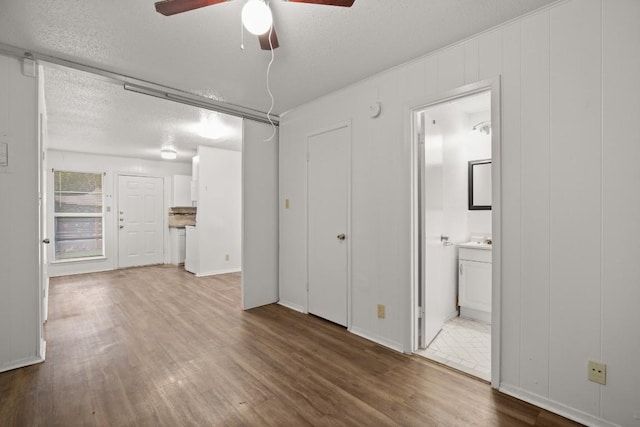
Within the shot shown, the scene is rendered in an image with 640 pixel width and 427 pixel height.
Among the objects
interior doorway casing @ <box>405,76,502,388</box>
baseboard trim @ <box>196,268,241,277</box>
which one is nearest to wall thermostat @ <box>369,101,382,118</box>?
interior doorway casing @ <box>405,76,502,388</box>

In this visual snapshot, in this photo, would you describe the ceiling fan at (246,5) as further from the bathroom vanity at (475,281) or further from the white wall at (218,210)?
the white wall at (218,210)

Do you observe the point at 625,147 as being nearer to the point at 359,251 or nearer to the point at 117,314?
the point at 359,251

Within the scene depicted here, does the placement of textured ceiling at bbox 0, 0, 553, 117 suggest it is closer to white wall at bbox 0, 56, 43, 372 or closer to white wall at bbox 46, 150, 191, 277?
white wall at bbox 0, 56, 43, 372

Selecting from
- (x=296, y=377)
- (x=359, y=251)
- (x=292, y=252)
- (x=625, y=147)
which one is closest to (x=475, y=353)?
(x=359, y=251)

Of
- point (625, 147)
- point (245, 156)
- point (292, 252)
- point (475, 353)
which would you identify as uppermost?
point (245, 156)

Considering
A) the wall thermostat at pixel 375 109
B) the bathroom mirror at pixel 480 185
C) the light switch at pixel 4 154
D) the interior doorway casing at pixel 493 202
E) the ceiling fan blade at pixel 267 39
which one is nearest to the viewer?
the ceiling fan blade at pixel 267 39

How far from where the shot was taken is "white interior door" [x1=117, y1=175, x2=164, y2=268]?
21.3 feet

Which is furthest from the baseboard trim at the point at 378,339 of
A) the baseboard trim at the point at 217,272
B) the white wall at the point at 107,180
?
the white wall at the point at 107,180

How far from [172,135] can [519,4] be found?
4.86 meters

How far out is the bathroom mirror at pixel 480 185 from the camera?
12.1 feet

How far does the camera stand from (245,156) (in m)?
3.73

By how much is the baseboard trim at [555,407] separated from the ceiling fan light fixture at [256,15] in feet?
9.02

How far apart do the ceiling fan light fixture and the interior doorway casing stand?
1.43 metres

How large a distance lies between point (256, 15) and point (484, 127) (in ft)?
10.2
